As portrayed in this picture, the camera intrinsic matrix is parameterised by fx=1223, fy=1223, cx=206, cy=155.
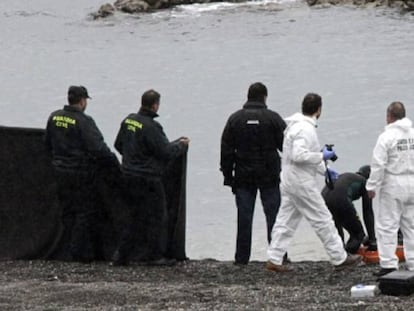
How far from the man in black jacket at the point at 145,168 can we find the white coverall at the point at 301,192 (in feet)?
3.46

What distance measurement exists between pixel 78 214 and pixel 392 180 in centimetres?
296

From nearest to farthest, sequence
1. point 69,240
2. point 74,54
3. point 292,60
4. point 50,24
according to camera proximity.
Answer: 1. point 69,240
2. point 292,60
3. point 74,54
4. point 50,24

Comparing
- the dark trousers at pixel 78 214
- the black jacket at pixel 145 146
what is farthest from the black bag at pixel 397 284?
the dark trousers at pixel 78 214

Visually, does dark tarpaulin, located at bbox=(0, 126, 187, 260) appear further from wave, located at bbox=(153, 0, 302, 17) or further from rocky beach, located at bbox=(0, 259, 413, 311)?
wave, located at bbox=(153, 0, 302, 17)

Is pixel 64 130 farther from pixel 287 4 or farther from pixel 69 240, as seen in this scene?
pixel 287 4

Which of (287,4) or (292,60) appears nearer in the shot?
(292,60)

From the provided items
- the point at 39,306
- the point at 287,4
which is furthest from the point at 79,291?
the point at 287,4

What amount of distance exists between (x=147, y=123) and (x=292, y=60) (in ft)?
135

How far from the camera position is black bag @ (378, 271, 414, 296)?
886cm

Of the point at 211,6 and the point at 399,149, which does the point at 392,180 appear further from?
the point at 211,6

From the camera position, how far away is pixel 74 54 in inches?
2265

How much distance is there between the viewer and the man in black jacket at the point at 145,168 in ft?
35.1

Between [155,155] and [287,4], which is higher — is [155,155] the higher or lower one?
the lower one

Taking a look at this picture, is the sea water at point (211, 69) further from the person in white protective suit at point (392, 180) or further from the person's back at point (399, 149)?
the person's back at point (399, 149)
